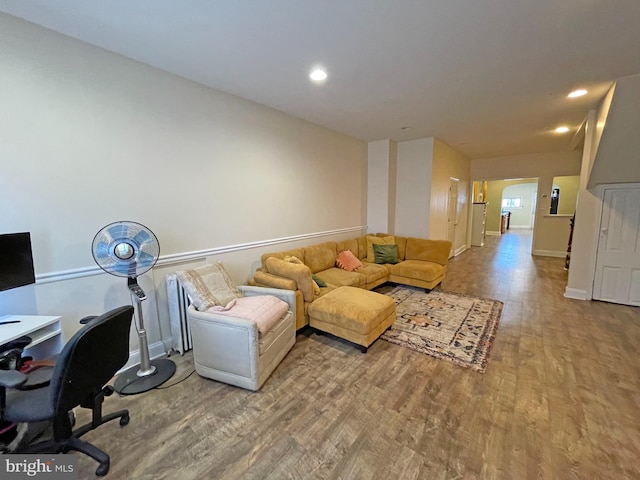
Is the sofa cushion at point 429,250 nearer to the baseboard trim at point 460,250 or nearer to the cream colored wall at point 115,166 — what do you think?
the cream colored wall at point 115,166

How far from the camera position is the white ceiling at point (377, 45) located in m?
1.73

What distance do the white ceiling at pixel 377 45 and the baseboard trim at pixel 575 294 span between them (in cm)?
256

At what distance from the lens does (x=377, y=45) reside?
2.12m

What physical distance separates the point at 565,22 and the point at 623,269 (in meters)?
3.66

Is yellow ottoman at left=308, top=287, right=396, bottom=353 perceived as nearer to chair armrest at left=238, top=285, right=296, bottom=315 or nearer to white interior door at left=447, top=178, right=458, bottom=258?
chair armrest at left=238, top=285, right=296, bottom=315

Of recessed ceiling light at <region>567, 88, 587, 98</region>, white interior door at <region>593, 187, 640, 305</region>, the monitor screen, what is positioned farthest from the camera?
white interior door at <region>593, 187, 640, 305</region>

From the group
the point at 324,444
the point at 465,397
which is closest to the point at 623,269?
the point at 465,397

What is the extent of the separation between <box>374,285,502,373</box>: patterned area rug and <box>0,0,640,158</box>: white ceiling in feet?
8.69

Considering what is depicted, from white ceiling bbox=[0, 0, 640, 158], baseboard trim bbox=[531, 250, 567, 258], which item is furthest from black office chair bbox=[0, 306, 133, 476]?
baseboard trim bbox=[531, 250, 567, 258]

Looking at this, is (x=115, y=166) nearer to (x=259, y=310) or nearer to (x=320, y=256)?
(x=259, y=310)

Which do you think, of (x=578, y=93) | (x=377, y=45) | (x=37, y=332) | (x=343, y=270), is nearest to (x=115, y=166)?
(x=37, y=332)

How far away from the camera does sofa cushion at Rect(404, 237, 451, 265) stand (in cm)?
463

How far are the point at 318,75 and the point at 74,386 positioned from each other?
2.88 m

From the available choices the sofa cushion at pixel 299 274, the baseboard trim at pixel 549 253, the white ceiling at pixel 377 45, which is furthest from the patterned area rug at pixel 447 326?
the baseboard trim at pixel 549 253
